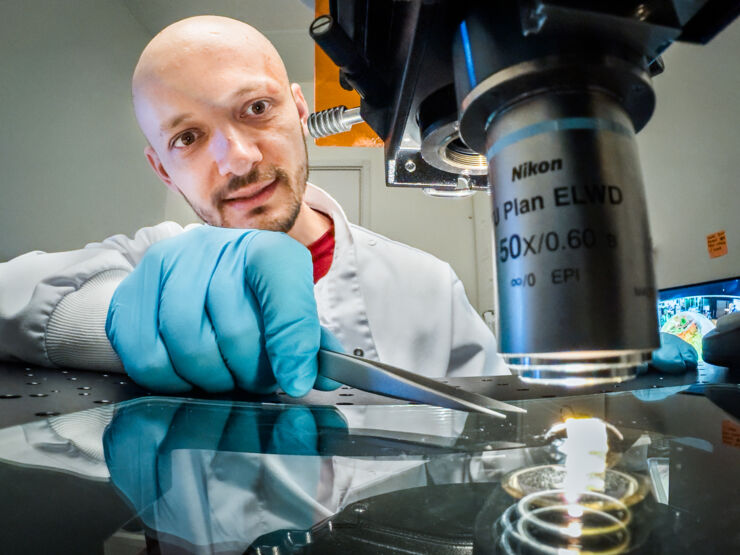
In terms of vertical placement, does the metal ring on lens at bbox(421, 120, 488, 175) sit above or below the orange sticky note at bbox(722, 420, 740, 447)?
above

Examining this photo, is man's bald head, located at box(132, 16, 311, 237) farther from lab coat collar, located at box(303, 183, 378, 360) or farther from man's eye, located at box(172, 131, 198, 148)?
lab coat collar, located at box(303, 183, 378, 360)

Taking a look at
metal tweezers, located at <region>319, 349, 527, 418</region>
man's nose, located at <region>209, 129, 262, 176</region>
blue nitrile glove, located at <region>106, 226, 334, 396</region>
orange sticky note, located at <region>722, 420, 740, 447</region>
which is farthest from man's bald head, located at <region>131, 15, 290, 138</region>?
orange sticky note, located at <region>722, 420, 740, 447</region>

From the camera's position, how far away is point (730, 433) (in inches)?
12.7

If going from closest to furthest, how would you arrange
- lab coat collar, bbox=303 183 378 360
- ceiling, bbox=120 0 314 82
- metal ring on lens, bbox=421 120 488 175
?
metal ring on lens, bbox=421 120 488 175 → lab coat collar, bbox=303 183 378 360 → ceiling, bbox=120 0 314 82

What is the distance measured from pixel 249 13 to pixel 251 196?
0.95m

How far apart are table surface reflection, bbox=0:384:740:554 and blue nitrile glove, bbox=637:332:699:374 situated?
22 cm

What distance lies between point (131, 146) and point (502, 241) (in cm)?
155

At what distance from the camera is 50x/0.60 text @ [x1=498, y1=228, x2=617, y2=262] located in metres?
0.17

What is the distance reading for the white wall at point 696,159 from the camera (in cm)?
73

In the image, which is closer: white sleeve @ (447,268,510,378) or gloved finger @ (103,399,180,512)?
gloved finger @ (103,399,180,512)

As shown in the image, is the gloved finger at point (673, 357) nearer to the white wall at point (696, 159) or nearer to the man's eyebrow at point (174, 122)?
the white wall at point (696, 159)

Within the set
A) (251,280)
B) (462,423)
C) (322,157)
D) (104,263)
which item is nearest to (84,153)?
(104,263)

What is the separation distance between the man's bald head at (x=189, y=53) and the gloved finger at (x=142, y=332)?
44cm

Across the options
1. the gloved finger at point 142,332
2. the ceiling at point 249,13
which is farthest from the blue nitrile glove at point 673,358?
the ceiling at point 249,13
